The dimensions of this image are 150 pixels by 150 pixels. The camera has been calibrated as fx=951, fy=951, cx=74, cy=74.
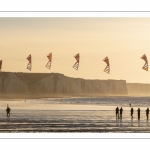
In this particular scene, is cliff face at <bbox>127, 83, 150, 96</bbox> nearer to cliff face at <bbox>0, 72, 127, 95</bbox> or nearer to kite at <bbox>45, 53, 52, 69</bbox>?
cliff face at <bbox>0, 72, 127, 95</bbox>

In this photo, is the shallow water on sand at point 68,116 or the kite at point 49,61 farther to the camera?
the kite at point 49,61

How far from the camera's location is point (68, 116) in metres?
21.8

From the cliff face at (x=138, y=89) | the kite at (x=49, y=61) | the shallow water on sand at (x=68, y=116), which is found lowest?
the shallow water on sand at (x=68, y=116)

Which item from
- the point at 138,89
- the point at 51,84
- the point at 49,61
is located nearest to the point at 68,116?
the point at 51,84

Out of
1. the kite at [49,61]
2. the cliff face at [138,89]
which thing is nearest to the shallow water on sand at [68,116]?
the cliff face at [138,89]

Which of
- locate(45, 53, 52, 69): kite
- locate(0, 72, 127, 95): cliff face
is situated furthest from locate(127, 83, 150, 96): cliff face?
locate(45, 53, 52, 69): kite

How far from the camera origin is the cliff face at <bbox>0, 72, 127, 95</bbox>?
21641mm

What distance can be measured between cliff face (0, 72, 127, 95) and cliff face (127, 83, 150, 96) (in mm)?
124

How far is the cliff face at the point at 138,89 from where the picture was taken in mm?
21594

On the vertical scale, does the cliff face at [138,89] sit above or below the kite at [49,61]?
below

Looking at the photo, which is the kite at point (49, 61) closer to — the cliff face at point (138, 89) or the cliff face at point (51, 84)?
the cliff face at point (51, 84)

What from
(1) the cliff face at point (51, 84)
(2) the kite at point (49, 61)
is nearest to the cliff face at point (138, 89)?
(1) the cliff face at point (51, 84)

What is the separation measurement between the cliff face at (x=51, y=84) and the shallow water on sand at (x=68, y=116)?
0.21m
